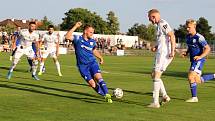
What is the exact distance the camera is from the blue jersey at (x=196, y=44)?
42.2 feet

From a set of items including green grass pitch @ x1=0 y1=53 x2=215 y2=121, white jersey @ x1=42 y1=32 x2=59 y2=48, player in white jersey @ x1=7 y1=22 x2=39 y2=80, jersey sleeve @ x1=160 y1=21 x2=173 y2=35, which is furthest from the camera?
white jersey @ x1=42 y1=32 x2=59 y2=48

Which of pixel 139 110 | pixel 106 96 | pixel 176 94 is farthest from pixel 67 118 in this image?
pixel 176 94

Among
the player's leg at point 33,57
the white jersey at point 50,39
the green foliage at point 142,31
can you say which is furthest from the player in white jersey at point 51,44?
the green foliage at point 142,31

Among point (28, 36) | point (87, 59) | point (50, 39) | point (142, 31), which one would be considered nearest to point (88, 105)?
point (87, 59)

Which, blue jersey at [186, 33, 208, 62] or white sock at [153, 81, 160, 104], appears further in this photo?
blue jersey at [186, 33, 208, 62]

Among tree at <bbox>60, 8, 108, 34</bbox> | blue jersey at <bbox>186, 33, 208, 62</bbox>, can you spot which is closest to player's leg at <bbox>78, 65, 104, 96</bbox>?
blue jersey at <bbox>186, 33, 208, 62</bbox>

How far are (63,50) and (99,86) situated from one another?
50.3 metres

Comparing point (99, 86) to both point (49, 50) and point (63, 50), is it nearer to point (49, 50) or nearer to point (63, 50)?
point (49, 50)

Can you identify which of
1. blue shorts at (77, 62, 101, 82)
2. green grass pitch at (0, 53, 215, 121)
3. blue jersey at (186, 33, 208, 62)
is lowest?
green grass pitch at (0, 53, 215, 121)

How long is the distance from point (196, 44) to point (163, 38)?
161 centimetres

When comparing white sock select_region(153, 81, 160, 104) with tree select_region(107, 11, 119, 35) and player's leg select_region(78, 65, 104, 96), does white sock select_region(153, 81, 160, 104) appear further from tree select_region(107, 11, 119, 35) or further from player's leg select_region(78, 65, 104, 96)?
tree select_region(107, 11, 119, 35)

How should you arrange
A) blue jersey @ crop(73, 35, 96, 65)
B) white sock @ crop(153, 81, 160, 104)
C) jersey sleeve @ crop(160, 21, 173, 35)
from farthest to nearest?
blue jersey @ crop(73, 35, 96, 65) → jersey sleeve @ crop(160, 21, 173, 35) → white sock @ crop(153, 81, 160, 104)

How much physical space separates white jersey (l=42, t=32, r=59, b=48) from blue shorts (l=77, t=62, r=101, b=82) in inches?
386

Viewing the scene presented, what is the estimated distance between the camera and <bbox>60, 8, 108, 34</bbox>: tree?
138375 millimetres
